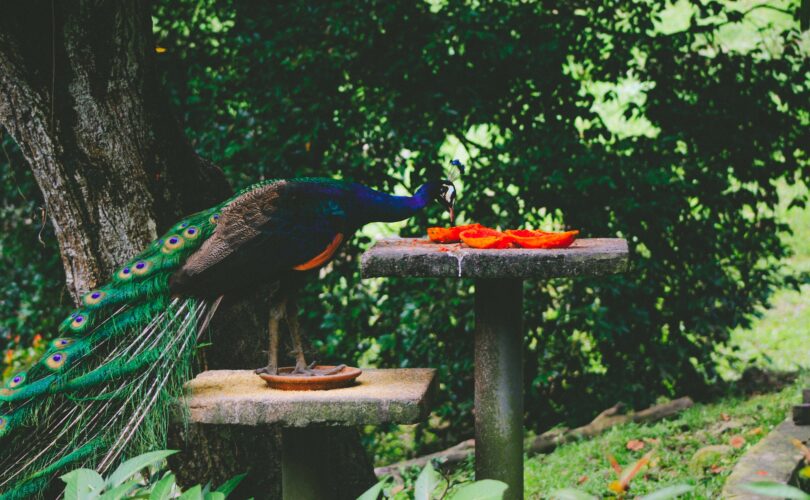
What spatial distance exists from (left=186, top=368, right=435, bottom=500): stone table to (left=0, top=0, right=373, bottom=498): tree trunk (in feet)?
2.70

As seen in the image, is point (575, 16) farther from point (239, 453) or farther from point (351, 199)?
point (239, 453)

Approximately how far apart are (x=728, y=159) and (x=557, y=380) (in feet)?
6.88

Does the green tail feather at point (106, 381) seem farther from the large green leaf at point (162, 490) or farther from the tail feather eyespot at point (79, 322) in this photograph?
the large green leaf at point (162, 490)

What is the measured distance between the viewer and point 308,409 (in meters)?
3.57

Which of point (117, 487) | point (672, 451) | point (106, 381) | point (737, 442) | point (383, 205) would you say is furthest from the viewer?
point (672, 451)

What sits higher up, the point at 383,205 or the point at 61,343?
the point at 383,205

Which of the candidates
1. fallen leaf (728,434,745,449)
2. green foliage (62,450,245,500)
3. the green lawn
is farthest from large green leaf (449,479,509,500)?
fallen leaf (728,434,745,449)

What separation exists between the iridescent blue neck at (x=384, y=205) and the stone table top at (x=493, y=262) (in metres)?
0.31

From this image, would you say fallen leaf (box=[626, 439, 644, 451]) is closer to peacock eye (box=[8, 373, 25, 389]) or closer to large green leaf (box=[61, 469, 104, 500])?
peacock eye (box=[8, 373, 25, 389])

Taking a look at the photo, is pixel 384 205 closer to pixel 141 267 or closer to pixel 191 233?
pixel 191 233

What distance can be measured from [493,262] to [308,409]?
2.99ft

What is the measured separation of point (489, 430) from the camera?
4.07m

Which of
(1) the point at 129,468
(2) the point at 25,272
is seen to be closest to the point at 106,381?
(1) the point at 129,468

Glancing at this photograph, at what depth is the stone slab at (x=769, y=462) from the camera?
4.19 m
